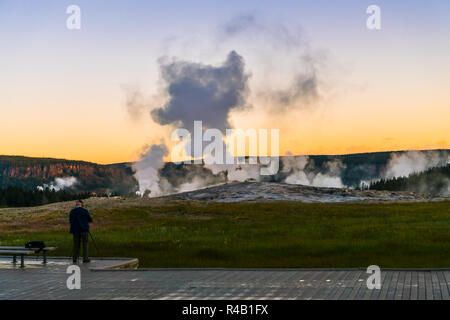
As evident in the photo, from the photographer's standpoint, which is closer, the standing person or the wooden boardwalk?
the wooden boardwalk

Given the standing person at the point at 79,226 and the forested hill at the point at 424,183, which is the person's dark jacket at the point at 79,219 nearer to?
the standing person at the point at 79,226

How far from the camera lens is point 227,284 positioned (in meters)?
15.8

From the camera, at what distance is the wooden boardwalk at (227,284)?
13938mm

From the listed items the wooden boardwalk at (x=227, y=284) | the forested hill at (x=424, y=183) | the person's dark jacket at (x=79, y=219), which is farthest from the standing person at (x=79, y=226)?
the forested hill at (x=424, y=183)

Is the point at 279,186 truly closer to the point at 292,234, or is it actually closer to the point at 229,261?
the point at 292,234

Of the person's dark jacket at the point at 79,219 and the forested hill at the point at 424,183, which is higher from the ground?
the person's dark jacket at the point at 79,219

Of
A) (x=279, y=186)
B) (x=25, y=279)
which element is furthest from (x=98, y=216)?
(x=279, y=186)

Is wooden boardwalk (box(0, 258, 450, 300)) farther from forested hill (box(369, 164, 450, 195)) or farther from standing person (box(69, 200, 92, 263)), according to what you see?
forested hill (box(369, 164, 450, 195))

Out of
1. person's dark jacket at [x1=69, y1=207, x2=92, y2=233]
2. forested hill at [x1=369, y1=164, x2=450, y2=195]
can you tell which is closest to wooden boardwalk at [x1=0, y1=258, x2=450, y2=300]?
person's dark jacket at [x1=69, y1=207, x2=92, y2=233]

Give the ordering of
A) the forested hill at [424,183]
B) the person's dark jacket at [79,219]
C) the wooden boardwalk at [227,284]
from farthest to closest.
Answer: the forested hill at [424,183], the person's dark jacket at [79,219], the wooden boardwalk at [227,284]

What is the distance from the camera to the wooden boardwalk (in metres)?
13.9

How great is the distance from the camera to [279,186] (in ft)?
401
